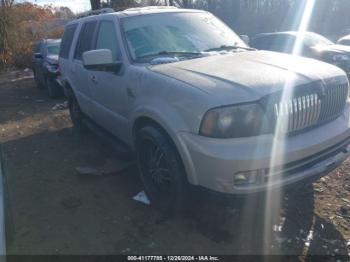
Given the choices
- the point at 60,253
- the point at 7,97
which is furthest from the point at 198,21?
the point at 7,97

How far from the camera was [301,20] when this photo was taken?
103 feet

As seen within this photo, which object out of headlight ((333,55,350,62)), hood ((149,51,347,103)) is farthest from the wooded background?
hood ((149,51,347,103))

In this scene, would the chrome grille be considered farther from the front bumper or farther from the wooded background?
the wooded background

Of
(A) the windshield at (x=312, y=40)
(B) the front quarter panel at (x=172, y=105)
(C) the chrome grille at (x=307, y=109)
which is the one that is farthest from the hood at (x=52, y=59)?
(C) the chrome grille at (x=307, y=109)

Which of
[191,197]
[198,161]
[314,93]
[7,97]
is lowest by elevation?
[7,97]

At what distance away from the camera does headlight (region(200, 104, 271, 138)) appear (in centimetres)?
305

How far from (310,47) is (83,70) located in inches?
291

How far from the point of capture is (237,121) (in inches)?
120

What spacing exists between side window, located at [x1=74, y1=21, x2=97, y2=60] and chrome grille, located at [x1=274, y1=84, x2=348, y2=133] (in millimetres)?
3207

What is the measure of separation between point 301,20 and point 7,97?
85.5 feet

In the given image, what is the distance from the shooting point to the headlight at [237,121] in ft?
10.0

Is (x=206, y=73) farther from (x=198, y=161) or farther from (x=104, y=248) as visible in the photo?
(x=104, y=248)

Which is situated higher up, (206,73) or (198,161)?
(206,73)

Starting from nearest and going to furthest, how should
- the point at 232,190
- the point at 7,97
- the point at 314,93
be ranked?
the point at 232,190 → the point at 314,93 → the point at 7,97
